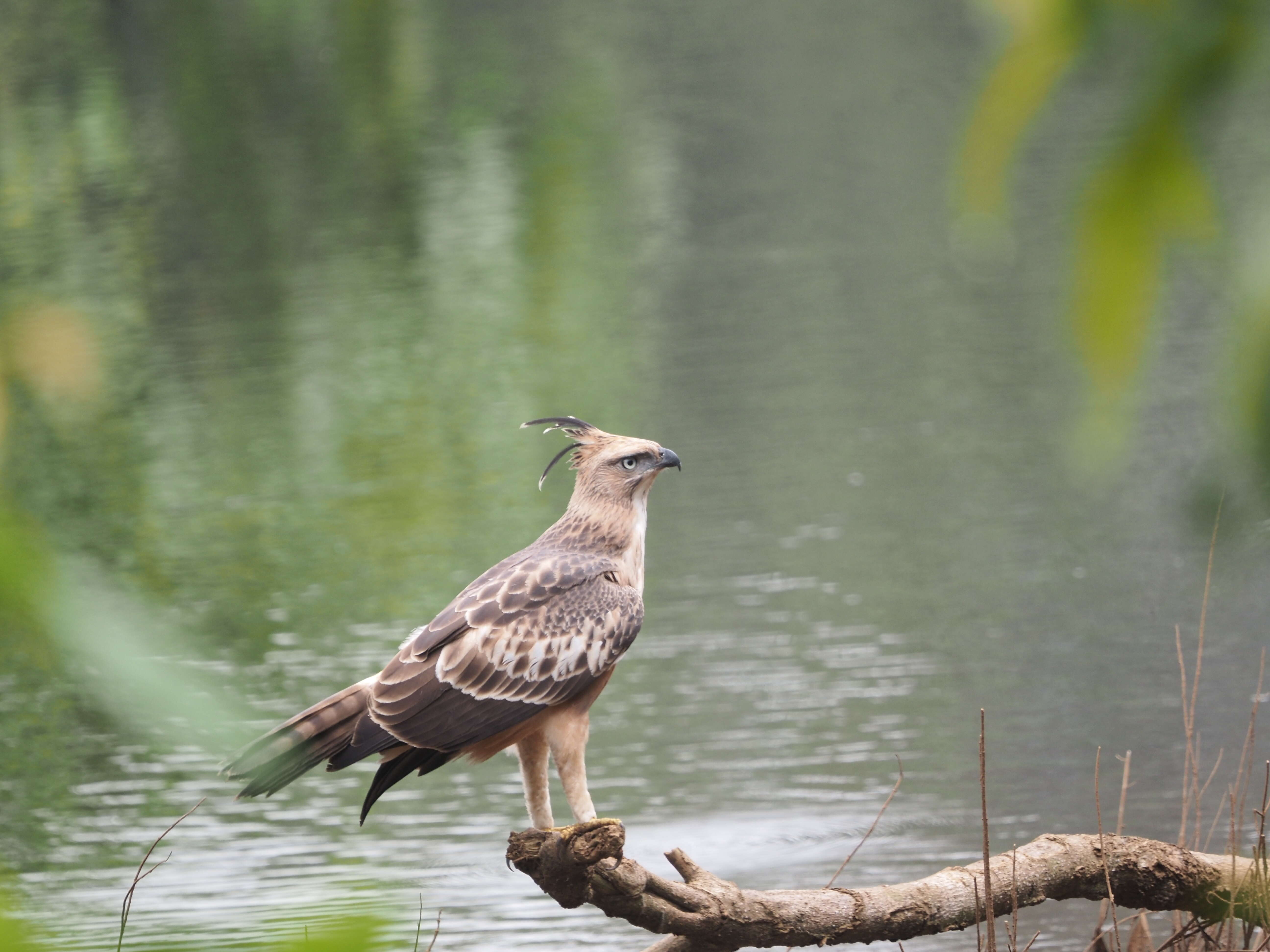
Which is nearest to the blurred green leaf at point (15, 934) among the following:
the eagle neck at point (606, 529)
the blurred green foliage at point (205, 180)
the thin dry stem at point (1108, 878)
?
the blurred green foliage at point (205, 180)

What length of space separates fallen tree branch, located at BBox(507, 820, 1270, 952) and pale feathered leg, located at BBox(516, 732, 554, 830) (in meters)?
0.34

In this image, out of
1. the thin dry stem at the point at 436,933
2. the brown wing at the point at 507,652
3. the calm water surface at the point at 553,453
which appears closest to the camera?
the calm water surface at the point at 553,453

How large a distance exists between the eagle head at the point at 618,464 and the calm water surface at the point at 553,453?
2.35 feet

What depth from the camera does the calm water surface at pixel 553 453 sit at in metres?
1.17

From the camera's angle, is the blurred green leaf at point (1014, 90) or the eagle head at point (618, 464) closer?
the blurred green leaf at point (1014, 90)

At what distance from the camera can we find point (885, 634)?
30.7 ft

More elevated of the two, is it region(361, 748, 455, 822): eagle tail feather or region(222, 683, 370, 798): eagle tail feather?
region(222, 683, 370, 798): eagle tail feather

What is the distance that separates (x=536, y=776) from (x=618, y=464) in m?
0.90

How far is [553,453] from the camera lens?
1388cm

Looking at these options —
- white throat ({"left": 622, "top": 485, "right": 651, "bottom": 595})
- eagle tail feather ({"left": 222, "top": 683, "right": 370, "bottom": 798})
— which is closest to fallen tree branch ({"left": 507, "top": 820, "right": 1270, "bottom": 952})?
eagle tail feather ({"left": 222, "top": 683, "right": 370, "bottom": 798})

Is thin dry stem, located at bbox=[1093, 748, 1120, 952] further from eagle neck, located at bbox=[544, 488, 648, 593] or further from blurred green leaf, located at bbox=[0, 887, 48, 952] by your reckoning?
blurred green leaf, located at bbox=[0, 887, 48, 952]

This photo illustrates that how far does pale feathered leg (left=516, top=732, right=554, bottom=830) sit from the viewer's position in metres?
3.99

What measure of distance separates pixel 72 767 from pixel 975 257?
38.0 feet

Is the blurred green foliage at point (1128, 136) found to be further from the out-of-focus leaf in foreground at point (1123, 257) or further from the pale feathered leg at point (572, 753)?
the pale feathered leg at point (572, 753)
